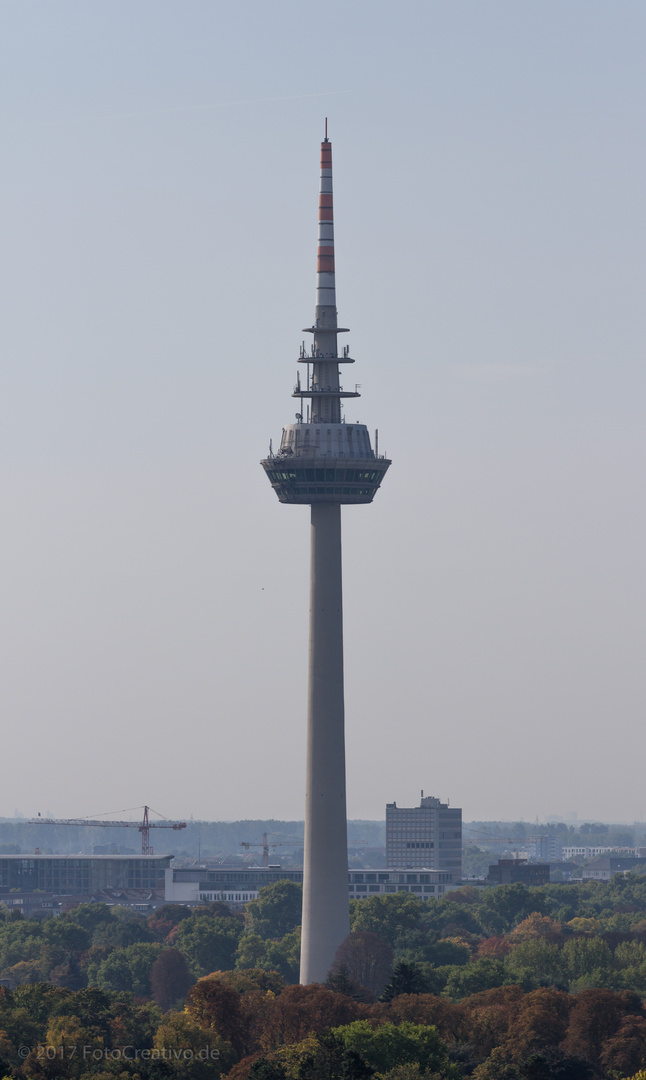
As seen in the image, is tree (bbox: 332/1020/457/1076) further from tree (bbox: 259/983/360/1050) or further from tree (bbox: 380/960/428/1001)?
tree (bbox: 380/960/428/1001)

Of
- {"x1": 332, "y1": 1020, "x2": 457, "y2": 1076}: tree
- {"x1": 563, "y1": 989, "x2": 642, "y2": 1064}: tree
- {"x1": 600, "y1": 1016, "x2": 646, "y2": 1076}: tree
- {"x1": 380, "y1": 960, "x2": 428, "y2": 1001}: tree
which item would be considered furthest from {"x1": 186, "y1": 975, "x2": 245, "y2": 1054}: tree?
{"x1": 600, "y1": 1016, "x2": 646, "y2": 1076}: tree

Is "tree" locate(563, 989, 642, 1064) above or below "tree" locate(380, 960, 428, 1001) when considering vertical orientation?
below

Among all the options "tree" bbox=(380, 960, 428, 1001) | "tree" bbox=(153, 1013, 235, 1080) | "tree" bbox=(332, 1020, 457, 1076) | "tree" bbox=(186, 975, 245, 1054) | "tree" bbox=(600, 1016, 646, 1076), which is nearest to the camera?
"tree" bbox=(332, 1020, 457, 1076)

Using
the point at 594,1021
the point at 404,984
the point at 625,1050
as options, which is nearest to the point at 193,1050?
the point at 625,1050

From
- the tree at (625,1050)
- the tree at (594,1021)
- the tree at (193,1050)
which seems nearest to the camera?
the tree at (193,1050)

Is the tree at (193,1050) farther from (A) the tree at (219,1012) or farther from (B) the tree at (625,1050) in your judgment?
(B) the tree at (625,1050)

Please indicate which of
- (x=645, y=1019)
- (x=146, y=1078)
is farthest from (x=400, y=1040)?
(x=645, y=1019)

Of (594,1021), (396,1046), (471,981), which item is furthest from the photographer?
(471,981)

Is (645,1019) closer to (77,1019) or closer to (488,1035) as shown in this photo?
(488,1035)

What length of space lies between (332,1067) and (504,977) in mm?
72271

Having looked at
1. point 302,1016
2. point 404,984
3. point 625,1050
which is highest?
point 404,984

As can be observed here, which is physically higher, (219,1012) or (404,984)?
(404,984)

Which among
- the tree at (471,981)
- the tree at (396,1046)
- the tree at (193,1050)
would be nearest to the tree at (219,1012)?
the tree at (193,1050)

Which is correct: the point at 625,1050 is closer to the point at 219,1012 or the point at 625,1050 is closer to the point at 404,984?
the point at 404,984
